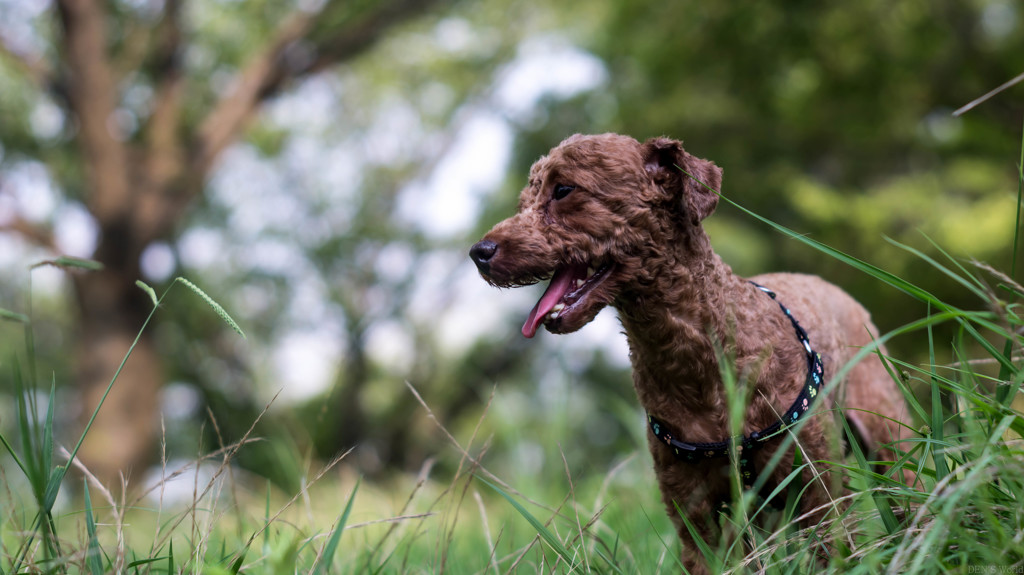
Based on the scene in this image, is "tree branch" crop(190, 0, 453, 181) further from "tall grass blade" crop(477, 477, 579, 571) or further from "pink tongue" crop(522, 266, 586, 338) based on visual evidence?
"tall grass blade" crop(477, 477, 579, 571)

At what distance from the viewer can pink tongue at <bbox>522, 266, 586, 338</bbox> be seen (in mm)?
2178

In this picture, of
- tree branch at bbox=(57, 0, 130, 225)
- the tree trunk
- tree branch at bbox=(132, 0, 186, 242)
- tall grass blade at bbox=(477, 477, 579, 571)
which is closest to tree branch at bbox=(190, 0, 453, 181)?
tree branch at bbox=(132, 0, 186, 242)

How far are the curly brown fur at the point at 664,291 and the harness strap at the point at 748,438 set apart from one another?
0.03 meters

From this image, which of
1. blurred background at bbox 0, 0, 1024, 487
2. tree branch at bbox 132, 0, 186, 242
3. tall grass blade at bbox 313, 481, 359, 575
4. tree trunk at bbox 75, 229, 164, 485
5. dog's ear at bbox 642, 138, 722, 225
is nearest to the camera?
tall grass blade at bbox 313, 481, 359, 575

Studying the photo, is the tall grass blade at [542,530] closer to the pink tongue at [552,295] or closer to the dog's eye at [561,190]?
the pink tongue at [552,295]

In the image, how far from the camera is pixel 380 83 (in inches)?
609

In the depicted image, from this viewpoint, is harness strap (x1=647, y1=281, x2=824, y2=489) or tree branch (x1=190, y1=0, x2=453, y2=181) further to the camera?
tree branch (x1=190, y1=0, x2=453, y2=181)

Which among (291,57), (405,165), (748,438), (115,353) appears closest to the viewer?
(748,438)

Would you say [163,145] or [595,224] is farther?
[163,145]

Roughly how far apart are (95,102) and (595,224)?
389 inches

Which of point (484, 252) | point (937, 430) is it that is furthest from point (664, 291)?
point (937, 430)

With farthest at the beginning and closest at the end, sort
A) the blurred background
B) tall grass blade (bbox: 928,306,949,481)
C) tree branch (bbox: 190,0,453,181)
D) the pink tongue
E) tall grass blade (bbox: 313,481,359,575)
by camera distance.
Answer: tree branch (bbox: 190,0,453,181) → the blurred background → the pink tongue → tall grass blade (bbox: 928,306,949,481) → tall grass blade (bbox: 313,481,359,575)

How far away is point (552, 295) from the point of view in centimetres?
231

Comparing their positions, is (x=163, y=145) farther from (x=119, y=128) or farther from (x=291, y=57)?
(x=291, y=57)
